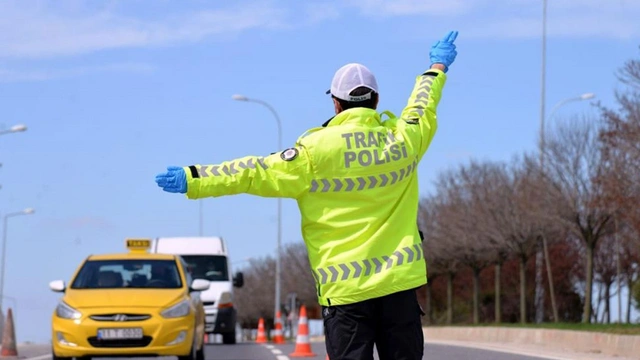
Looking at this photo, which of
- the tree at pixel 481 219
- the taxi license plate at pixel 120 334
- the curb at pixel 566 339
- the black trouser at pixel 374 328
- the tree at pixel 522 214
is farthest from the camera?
the tree at pixel 481 219

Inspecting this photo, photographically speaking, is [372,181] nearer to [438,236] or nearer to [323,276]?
[323,276]

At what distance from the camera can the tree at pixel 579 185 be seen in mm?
39147

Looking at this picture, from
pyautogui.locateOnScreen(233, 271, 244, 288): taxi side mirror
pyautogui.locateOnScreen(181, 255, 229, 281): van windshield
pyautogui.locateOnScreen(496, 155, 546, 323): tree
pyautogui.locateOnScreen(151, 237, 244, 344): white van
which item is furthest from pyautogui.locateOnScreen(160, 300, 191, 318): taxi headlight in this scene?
pyautogui.locateOnScreen(496, 155, 546, 323): tree

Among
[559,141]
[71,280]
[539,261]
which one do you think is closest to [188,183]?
[71,280]

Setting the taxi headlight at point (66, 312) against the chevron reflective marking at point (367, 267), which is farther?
the taxi headlight at point (66, 312)

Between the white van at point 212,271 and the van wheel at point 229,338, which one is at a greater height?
the white van at point 212,271

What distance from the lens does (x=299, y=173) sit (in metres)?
5.85

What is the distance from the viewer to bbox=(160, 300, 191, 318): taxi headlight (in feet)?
51.7

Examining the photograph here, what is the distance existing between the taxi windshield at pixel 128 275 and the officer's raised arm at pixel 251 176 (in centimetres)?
1089

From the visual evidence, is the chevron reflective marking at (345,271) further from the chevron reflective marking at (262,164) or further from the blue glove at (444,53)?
the blue glove at (444,53)

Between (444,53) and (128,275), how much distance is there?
11.0 m

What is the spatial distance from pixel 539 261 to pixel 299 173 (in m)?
40.3

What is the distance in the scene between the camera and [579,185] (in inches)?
1593

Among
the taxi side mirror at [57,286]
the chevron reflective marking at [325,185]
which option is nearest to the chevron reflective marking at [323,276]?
the chevron reflective marking at [325,185]
